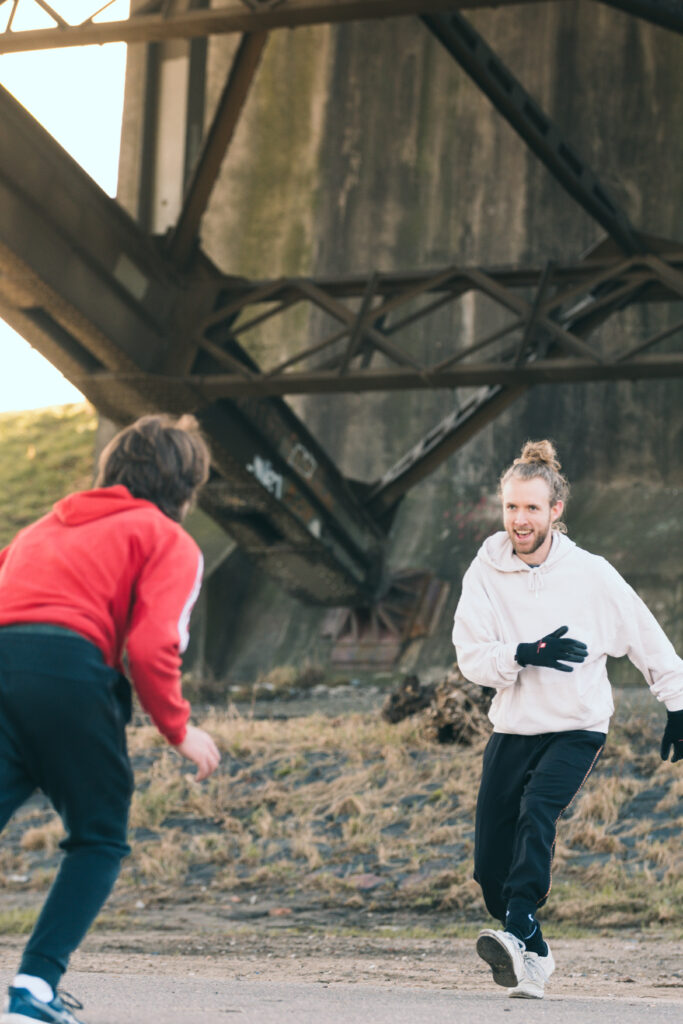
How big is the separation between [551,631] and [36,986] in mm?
2155

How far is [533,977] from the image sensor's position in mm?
4145

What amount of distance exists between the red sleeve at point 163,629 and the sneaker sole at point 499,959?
57.2 inches

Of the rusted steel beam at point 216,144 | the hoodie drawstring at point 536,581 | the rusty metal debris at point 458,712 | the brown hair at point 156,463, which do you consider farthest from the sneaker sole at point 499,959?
the rusted steel beam at point 216,144

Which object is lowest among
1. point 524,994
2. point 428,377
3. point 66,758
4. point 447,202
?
point 524,994

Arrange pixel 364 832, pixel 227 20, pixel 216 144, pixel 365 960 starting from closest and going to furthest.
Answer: pixel 365 960 → pixel 364 832 → pixel 227 20 → pixel 216 144

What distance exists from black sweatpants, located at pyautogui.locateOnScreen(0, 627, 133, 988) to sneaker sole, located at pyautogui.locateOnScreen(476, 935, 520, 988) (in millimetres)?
1471

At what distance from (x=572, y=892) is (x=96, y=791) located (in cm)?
502

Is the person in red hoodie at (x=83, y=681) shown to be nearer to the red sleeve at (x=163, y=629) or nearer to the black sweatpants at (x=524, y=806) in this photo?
the red sleeve at (x=163, y=629)

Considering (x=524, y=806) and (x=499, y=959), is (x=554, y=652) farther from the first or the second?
(x=499, y=959)

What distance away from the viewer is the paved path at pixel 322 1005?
3395mm

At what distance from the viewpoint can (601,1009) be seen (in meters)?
3.70

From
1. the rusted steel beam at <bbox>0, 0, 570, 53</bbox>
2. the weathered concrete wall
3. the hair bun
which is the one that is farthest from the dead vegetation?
the weathered concrete wall

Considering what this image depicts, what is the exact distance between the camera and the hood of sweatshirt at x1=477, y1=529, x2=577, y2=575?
14.8ft

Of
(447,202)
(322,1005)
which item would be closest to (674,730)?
(322,1005)
